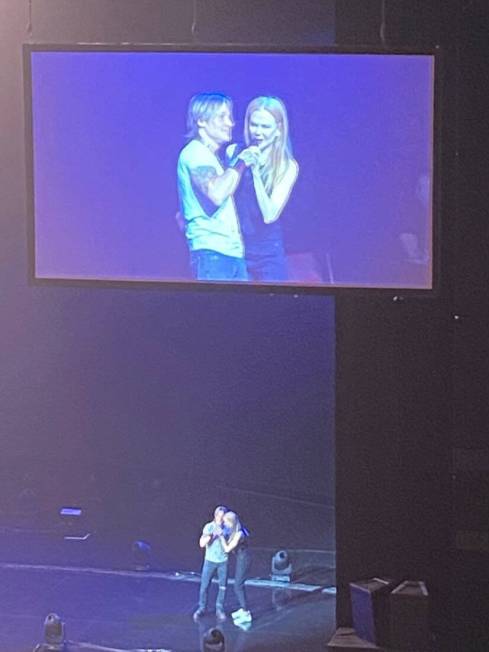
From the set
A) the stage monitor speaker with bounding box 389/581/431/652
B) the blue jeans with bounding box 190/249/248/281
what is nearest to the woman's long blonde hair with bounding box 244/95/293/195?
the blue jeans with bounding box 190/249/248/281

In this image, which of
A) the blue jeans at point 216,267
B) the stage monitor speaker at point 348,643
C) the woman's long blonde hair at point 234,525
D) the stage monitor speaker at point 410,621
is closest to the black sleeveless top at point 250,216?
the blue jeans at point 216,267

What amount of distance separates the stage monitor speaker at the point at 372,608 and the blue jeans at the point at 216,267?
1.30 m

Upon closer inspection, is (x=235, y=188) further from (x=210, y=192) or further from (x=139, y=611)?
(x=139, y=611)

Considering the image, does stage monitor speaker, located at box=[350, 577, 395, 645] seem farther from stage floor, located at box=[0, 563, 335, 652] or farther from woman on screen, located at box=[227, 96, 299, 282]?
woman on screen, located at box=[227, 96, 299, 282]

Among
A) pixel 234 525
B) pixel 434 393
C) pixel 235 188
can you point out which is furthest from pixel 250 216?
pixel 234 525

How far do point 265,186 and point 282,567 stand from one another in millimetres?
1983

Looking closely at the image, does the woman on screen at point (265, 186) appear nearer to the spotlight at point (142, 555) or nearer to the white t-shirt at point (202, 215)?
the white t-shirt at point (202, 215)

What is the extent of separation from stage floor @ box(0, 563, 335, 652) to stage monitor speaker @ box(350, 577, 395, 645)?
41 centimetres

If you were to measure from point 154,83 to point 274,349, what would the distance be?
5.03 ft

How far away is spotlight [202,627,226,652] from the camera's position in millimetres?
4660

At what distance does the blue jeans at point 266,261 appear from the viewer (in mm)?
4391

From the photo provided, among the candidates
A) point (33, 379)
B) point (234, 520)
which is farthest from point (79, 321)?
point (234, 520)

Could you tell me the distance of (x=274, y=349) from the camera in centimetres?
539

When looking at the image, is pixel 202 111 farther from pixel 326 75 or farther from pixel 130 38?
pixel 130 38
